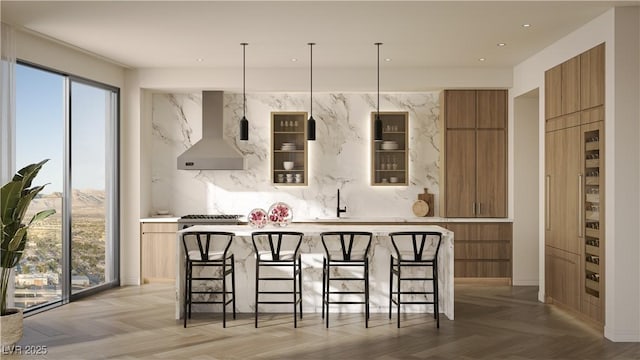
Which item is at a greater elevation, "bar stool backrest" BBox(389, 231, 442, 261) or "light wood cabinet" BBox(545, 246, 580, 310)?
"bar stool backrest" BBox(389, 231, 442, 261)

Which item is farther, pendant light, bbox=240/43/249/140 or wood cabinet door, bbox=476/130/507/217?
wood cabinet door, bbox=476/130/507/217

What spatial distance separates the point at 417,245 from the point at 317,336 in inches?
63.8

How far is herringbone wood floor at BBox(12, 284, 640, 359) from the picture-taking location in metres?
4.80

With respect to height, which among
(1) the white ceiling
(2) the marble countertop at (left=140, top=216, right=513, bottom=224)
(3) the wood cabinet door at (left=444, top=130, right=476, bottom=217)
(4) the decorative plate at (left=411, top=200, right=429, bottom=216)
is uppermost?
(1) the white ceiling

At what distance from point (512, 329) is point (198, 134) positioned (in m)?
5.37

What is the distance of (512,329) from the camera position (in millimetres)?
5613

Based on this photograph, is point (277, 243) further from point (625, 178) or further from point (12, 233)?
point (625, 178)

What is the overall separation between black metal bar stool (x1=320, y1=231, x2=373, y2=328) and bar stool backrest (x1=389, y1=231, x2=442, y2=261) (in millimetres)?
340

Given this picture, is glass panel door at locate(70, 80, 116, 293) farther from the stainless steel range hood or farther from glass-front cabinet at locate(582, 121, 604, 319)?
glass-front cabinet at locate(582, 121, 604, 319)

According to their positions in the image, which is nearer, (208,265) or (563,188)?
(208,265)

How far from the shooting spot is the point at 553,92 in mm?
6574

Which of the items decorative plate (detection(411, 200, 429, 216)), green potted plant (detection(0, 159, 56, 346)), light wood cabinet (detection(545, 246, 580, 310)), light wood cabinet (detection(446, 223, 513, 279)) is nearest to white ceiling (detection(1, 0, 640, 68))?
green potted plant (detection(0, 159, 56, 346))

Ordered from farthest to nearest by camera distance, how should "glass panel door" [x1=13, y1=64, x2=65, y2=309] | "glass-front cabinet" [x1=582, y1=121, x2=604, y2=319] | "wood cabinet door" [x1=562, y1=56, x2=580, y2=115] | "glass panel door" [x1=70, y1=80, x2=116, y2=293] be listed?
"glass panel door" [x1=70, y1=80, x2=116, y2=293], "glass panel door" [x1=13, y1=64, x2=65, y2=309], "wood cabinet door" [x1=562, y1=56, x2=580, y2=115], "glass-front cabinet" [x1=582, y1=121, x2=604, y2=319]

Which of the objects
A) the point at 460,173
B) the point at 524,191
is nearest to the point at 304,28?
the point at 460,173
